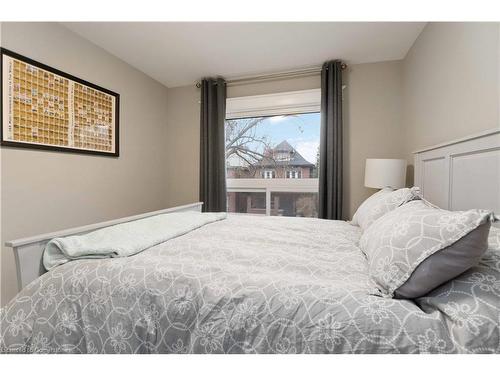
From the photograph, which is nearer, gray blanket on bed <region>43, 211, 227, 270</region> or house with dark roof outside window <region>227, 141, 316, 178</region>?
gray blanket on bed <region>43, 211, 227, 270</region>

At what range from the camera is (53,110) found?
2055 millimetres

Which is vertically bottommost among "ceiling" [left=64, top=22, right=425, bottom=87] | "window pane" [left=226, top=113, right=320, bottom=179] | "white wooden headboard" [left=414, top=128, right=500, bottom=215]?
"white wooden headboard" [left=414, top=128, right=500, bottom=215]

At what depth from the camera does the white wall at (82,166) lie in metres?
1.81

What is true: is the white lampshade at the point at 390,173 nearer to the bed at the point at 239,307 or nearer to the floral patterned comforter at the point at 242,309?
the bed at the point at 239,307

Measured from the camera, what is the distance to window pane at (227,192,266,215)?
328 centimetres

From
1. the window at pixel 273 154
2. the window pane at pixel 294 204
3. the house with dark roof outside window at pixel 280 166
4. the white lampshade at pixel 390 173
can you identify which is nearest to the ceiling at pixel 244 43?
the window at pixel 273 154

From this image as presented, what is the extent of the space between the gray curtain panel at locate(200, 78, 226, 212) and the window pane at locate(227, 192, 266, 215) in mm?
269

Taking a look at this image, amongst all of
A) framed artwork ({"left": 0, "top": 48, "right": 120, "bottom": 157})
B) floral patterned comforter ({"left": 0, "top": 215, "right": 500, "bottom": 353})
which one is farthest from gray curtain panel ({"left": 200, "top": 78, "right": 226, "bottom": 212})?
floral patterned comforter ({"left": 0, "top": 215, "right": 500, "bottom": 353})

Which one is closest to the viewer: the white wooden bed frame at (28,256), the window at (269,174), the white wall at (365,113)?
the white wooden bed frame at (28,256)

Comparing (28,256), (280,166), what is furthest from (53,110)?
(280,166)

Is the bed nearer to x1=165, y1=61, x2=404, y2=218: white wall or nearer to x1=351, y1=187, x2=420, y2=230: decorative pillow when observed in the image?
x1=351, y1=187, x2=420, y2=230: decorative pillow

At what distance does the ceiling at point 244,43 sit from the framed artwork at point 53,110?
0.52 m

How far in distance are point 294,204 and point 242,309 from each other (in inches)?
96.5

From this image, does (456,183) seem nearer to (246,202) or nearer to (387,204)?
(387,204)
